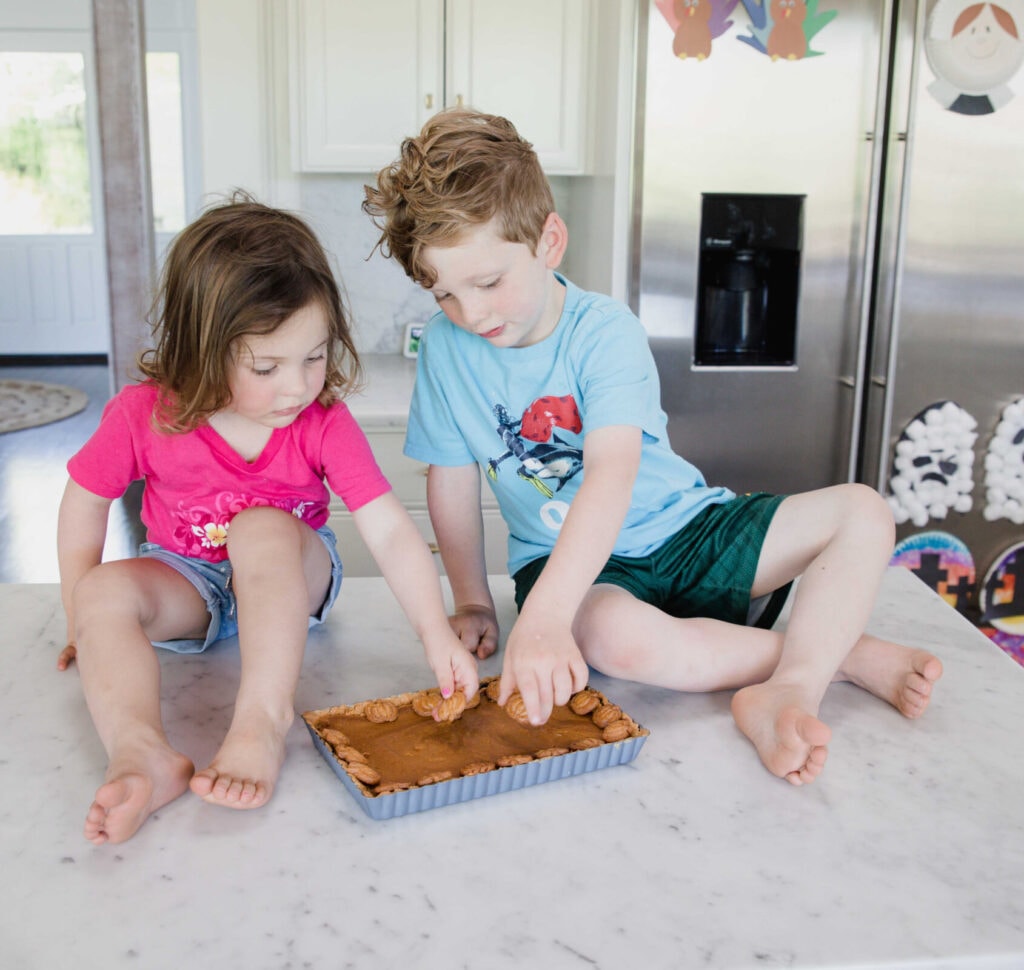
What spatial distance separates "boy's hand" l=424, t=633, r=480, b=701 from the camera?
117 centimetres

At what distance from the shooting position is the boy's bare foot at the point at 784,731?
3.50 feet

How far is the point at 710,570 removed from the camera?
1454 mm

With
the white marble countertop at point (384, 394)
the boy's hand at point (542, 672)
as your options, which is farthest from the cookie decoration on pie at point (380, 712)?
the white marble countertop at point (384, 394)

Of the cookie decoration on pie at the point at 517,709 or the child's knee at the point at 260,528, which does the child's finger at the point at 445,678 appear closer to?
the cookie decoration on pie at the point at 517,709

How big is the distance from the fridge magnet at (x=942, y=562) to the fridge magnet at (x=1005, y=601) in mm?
48

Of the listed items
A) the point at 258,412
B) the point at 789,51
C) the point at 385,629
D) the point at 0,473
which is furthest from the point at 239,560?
the point at 0,473

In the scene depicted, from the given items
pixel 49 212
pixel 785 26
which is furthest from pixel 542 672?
pixel 49 212

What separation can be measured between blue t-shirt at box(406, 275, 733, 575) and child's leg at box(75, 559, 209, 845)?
42cm

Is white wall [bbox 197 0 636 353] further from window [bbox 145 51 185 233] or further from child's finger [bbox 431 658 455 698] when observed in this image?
window [bbox 145 51 185 233]

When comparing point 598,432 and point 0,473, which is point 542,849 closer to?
point 598,432

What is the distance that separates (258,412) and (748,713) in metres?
0.66

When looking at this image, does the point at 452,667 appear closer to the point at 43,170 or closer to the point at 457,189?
the point at 457,189

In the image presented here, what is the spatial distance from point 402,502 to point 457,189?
1.39 metres

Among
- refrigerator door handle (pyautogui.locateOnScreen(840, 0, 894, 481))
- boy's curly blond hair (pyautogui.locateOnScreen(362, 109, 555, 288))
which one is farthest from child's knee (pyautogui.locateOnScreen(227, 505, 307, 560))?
refrigerator door handle (pyautogui.locateOnScreen(840, 0, 894, 481))
